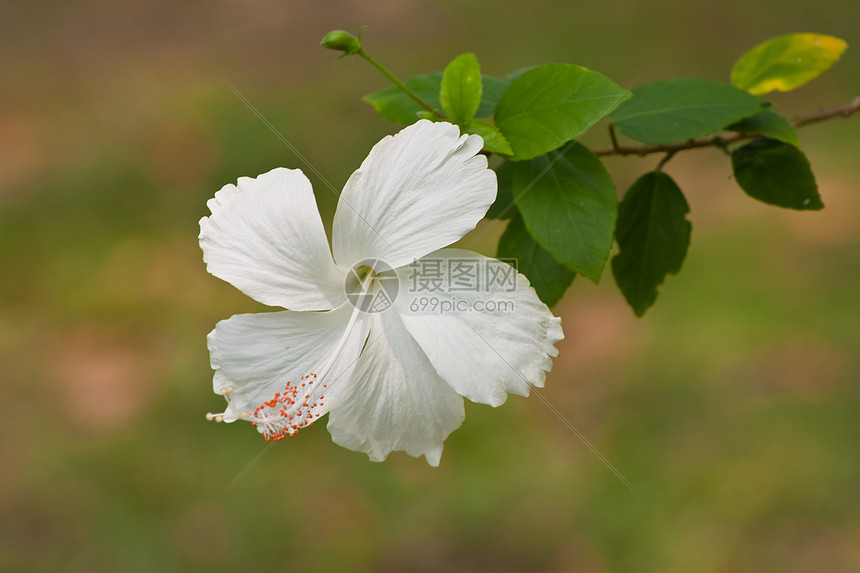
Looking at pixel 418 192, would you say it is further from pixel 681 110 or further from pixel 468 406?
pixel 468 406

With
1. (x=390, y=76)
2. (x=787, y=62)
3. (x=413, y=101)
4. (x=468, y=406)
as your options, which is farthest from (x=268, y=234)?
(x=468, y=406)

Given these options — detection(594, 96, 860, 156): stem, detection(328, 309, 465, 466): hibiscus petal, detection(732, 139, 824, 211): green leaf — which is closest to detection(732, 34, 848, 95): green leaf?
detection(594, 96, 860, 156): stem

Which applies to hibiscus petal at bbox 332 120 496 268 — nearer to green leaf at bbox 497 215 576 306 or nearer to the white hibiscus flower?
the white hibiscus flower

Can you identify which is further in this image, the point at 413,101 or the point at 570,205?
the point at 413,101

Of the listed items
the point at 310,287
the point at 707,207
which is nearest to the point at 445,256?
the point at 310,287

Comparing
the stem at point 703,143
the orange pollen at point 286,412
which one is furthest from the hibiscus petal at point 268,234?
the stem at point 703,143

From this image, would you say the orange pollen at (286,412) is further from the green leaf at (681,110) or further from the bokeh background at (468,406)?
the bokeh background at (468,406)
